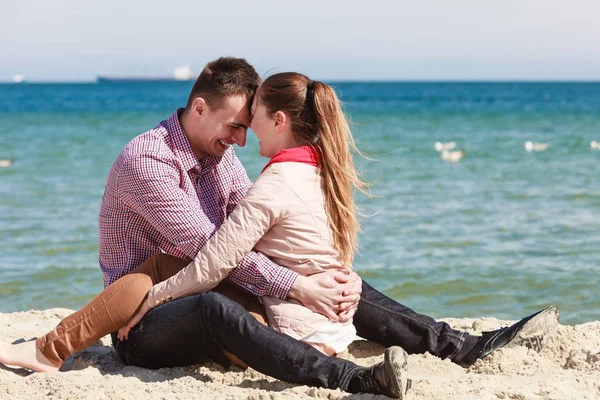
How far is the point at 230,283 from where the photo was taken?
3.65 meters

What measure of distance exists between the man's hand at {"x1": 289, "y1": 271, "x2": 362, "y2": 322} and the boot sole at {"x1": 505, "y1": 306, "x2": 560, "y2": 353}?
0.84 meters

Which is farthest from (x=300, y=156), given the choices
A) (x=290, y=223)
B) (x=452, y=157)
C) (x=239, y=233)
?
(x=452, y=157)

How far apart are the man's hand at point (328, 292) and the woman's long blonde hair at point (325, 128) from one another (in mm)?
152

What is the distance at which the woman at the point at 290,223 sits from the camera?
11.0 feet

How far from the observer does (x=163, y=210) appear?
352 centimetres

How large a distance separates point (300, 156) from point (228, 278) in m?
0.67

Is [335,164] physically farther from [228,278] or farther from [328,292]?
[228,278]

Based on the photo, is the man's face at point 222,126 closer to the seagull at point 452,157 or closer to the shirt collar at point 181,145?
the shirt collar at point 181,145

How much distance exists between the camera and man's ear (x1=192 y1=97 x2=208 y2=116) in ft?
12.3

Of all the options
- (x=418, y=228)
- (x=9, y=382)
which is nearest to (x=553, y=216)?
(x=418, y=228)

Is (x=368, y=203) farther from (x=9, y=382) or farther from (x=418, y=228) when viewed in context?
(x=9, y=382)

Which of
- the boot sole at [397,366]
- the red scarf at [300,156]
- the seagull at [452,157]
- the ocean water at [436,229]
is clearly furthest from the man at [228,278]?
the seagull at [452,157]

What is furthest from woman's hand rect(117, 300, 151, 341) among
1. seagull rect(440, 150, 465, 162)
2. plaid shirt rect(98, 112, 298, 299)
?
seagull rect(440, 150, 465, 162)

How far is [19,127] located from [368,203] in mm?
17683
